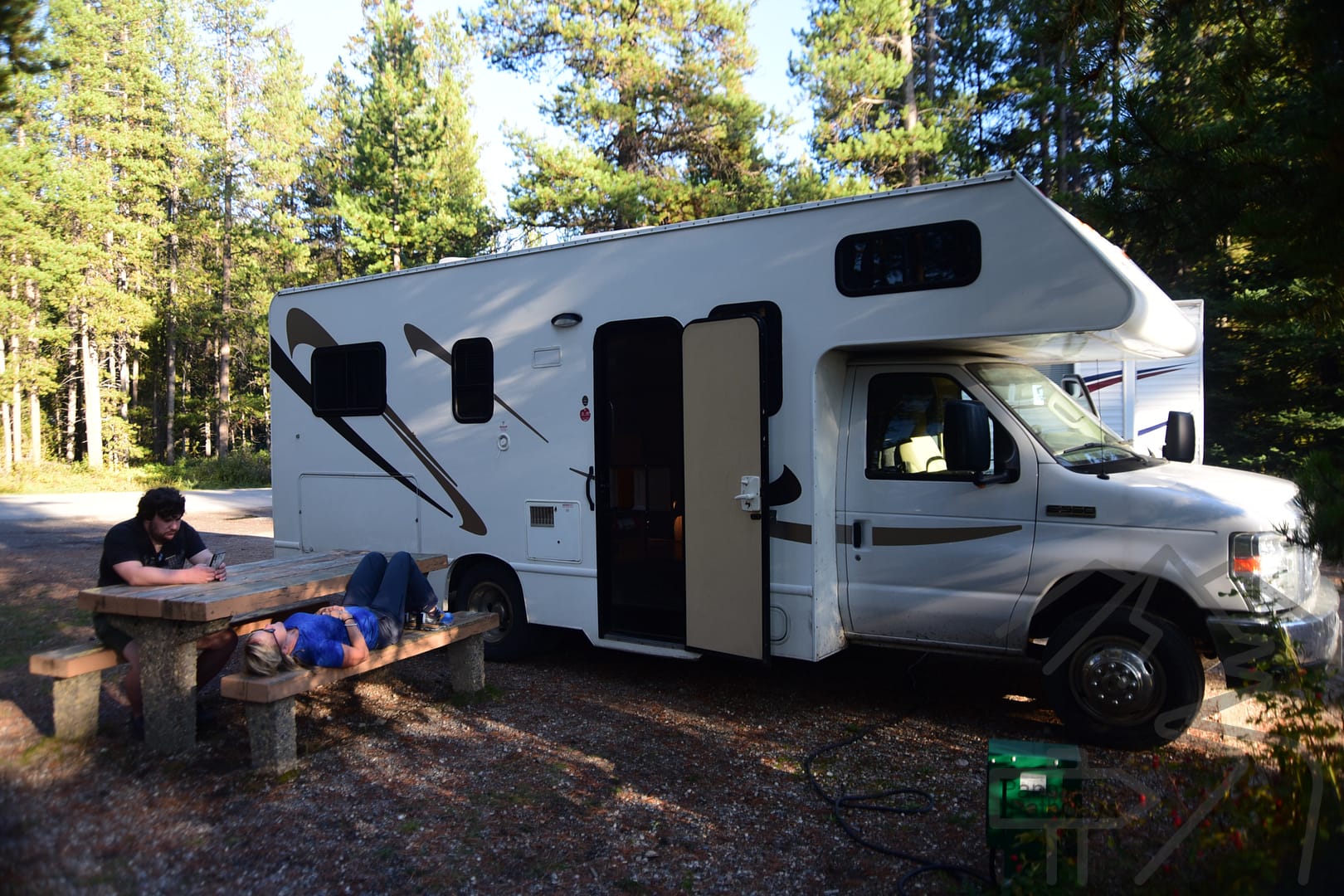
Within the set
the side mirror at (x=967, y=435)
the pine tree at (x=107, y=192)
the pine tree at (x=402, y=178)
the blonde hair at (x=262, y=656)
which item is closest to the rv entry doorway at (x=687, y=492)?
the side mirror at (x=967, y=435)

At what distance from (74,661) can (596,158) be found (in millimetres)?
18081

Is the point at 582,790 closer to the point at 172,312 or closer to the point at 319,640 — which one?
the point at 319,640

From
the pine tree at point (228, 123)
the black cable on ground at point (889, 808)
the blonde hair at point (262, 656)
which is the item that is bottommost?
the black cable on ground at point (889, 808)

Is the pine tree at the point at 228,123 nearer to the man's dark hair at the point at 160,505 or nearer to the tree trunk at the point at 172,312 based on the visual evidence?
the tree trunk at the point at 172,312

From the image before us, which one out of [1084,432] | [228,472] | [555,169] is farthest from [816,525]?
[228,472]

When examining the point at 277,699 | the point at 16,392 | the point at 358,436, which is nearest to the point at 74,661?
the point at 277,699

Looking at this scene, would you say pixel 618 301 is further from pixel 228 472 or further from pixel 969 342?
pixel 228 472

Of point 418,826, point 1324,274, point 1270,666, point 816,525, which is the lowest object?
point 418,826

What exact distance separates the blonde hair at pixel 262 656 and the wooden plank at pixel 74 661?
1.00m

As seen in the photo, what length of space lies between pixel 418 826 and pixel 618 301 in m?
3.38

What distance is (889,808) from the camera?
4141 millimetres

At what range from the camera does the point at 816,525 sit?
5266mm

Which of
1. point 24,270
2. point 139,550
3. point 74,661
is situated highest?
point 24,270

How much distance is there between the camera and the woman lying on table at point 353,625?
4.58 metres
